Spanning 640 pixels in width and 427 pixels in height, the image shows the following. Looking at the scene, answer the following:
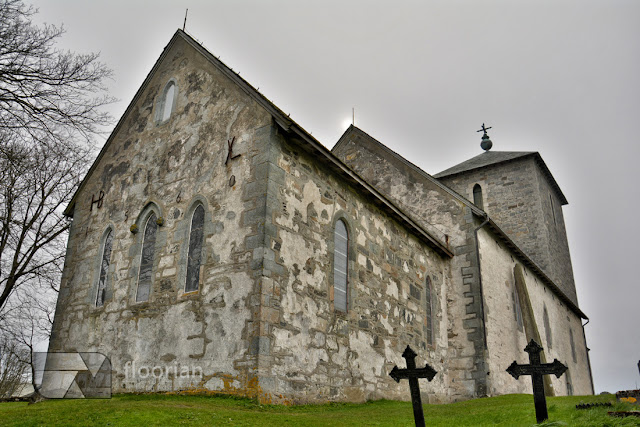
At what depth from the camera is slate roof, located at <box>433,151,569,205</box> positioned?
2930 centimetres

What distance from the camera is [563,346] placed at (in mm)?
25812

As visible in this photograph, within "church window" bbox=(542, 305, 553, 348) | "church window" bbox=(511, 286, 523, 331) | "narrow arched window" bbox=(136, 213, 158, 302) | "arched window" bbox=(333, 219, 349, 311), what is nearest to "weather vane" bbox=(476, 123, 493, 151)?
"church window" bbox=(542, 305, 553, 348)

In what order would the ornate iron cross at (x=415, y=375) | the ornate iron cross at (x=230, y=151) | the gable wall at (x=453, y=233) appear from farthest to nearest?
the gable wall at (x=453, y=233) < the ornate iron cross at (x=230, y=151) < the ornate iron cross at (x=415, y=375)

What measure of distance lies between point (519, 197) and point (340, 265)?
759 inches

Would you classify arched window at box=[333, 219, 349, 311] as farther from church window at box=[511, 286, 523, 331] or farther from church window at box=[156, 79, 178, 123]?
church window at box=[511, 286, 523, 331]

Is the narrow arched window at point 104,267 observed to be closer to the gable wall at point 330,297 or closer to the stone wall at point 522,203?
the gable wall at point 330,297

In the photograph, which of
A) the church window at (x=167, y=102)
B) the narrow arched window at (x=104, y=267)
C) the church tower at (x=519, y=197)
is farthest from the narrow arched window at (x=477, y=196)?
the narrow arched window at (x=104, y=267)

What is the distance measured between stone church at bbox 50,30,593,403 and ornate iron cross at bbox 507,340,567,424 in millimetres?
4003

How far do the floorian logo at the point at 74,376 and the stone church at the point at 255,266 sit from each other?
1.11 feet

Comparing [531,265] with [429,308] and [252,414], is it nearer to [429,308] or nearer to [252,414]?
[429,308]

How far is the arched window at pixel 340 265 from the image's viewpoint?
12.1 meters

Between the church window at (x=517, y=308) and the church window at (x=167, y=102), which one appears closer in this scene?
the church window at (x=167, y=102)

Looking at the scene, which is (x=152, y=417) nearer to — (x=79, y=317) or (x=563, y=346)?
(x=79, y=317)

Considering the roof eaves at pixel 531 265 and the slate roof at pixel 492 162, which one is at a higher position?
the slate roof at pixel 492 162
